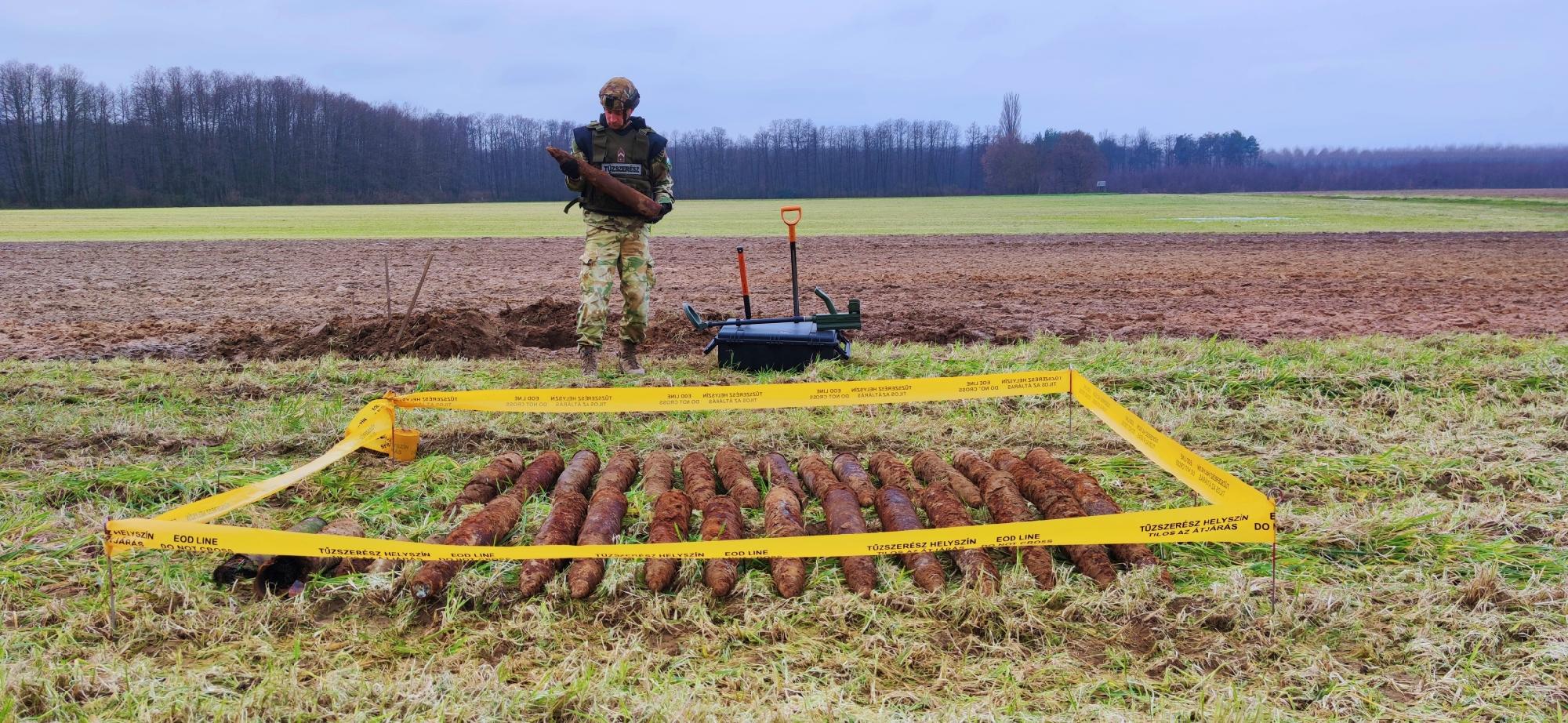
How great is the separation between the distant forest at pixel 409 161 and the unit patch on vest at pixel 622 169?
90.5 metres

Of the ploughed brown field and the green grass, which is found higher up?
the ploughed brown field

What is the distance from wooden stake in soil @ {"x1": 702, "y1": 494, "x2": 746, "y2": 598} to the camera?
3.99 metres

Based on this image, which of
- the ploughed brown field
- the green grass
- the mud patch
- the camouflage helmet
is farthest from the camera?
the ploughed brown field

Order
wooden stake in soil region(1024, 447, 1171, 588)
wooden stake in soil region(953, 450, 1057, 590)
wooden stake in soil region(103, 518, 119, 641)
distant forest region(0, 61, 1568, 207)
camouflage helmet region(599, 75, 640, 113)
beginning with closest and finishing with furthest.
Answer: wooden stake in soil region(103, 518, 119, 641) → wooden stake in soil region(953, 450, 1057, 590) → wooden stake in soil region(1024, 447, 1171, 588) → camouflage helmet region(599, 75, 640, 113) → distant forest region(0, 61, 1568, 207)

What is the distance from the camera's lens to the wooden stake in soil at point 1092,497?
4215 mm

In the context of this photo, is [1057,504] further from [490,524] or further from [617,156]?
[617,156]

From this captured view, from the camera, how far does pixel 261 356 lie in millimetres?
9922

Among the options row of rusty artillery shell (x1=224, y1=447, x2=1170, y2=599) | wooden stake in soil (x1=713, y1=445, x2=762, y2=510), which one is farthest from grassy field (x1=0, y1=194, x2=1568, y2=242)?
row of rusty artillery shell (x1=224, y1=447, x2=1170, y2=599)

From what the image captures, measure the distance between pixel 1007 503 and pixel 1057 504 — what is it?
0.24 metres

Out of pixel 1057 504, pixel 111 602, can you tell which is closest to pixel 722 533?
pixel 1057 504

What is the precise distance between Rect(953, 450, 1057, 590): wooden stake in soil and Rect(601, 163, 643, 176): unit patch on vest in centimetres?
402

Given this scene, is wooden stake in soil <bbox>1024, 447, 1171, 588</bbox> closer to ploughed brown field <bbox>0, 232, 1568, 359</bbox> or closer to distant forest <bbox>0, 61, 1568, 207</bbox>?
ploughed brown field <bbox>0, 232, 1568, 359</bbox>

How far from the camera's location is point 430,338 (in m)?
10.0

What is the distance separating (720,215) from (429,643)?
1788 inches
